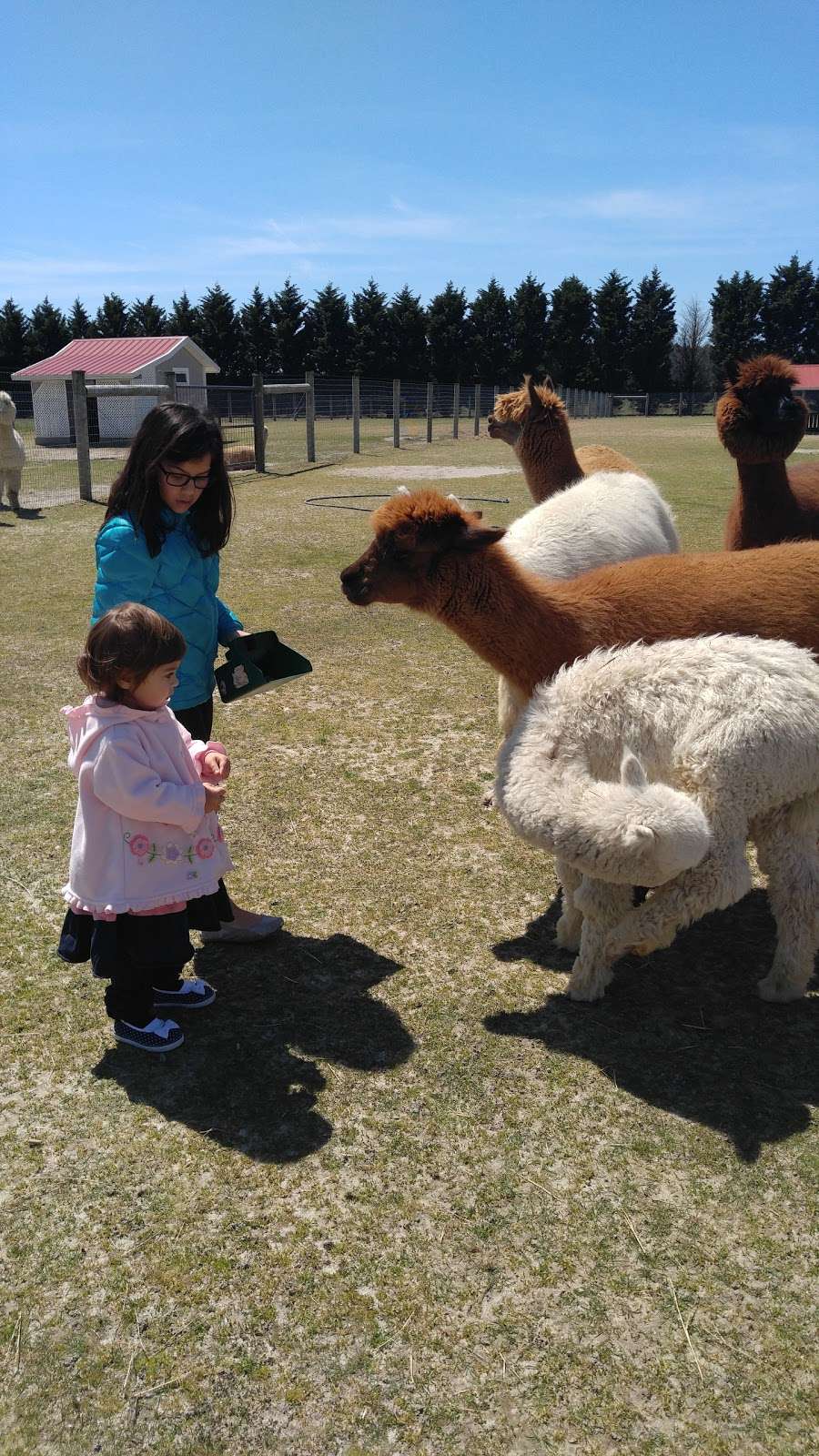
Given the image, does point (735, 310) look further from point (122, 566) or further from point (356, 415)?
point (122, 566)

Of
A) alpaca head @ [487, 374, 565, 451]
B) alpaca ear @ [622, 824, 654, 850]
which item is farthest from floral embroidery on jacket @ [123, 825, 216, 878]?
alpaca head @ [487, 374, 565, 451]

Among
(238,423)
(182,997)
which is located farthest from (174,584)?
(238,423)

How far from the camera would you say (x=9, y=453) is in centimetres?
1289

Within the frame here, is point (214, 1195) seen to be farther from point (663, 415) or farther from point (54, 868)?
point (663, 415)

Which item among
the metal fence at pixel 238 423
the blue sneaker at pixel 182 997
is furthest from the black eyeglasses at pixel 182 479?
the metal fence at pixel 238 423

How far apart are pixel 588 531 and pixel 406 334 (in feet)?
164

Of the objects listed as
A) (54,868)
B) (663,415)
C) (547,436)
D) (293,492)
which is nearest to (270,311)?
(663,415)

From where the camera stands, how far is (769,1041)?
3029mm

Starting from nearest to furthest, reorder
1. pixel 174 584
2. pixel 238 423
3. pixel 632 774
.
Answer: pixel 632 774 → pixel 174 584 → pixel 238 423

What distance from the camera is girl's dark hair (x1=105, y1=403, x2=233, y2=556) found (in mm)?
3020

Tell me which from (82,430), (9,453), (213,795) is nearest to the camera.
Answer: (213,795)

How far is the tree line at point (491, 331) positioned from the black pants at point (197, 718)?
42124 mm

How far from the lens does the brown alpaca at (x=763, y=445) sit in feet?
18.6

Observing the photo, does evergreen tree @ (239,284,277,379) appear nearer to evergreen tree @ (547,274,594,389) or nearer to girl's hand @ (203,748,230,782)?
evergreen tree @ (547,274,594,389)
